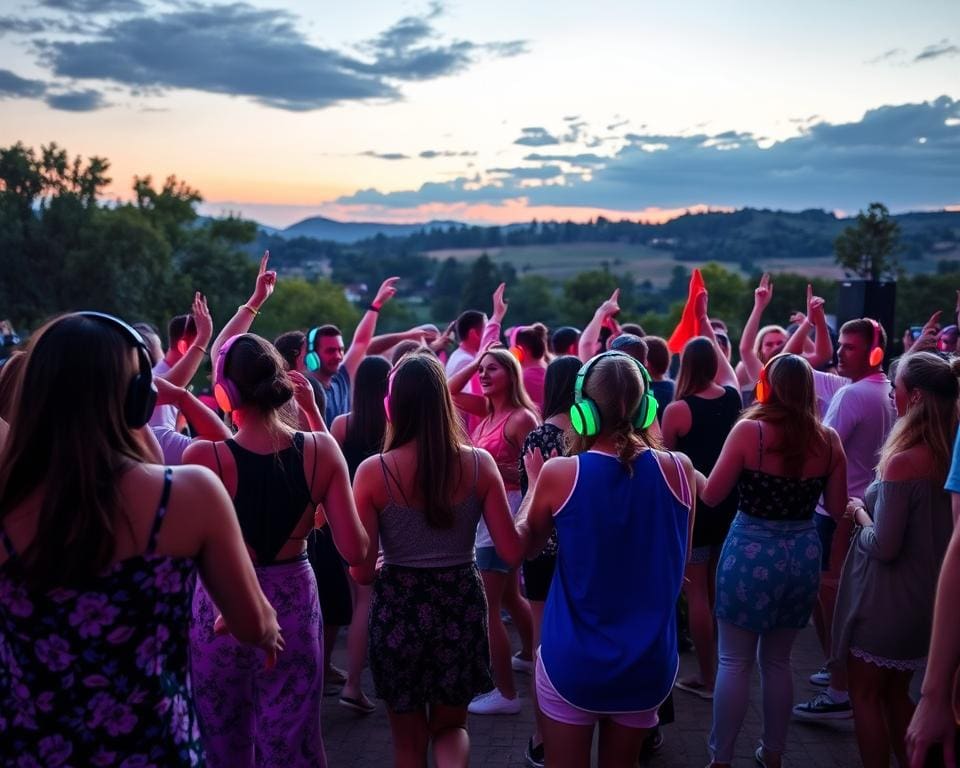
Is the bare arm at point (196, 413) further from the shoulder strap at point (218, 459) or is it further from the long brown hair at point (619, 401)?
the long brown hair at point (619, 401)

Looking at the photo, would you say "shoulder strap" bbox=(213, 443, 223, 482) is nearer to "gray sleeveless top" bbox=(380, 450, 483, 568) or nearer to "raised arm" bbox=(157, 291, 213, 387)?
"gray sleeveless top" bbox=(380, 450, 483, 568)

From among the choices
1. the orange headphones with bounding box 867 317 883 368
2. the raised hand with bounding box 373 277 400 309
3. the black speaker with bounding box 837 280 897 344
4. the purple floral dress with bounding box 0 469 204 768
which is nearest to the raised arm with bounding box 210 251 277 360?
the raised hand with bounding box 373 277 400 309

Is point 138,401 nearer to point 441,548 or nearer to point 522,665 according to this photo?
point 441,548

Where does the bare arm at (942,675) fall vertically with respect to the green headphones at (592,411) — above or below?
below

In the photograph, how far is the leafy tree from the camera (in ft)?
58.6

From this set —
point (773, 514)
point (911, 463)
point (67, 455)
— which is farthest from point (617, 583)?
point (67, 455)

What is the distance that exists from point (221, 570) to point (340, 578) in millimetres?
3033

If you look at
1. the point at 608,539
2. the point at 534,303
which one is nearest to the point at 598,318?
the point at 608,539

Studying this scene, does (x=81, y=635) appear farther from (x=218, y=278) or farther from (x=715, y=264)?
(x=715, y=264)

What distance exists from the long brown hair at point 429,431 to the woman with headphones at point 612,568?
14.7 inches

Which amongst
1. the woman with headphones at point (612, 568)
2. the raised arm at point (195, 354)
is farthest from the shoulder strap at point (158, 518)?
the raised arm at point (195, 354)

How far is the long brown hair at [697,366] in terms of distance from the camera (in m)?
5.26

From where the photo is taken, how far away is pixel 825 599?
540cm

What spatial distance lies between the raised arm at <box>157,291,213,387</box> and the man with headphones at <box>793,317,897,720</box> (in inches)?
143
